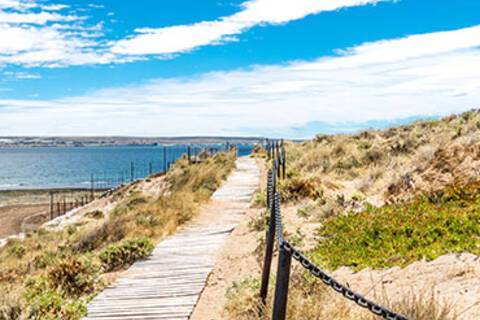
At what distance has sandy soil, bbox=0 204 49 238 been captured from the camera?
141 feet

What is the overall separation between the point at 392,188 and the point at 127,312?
8.73 m

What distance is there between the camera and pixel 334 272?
7172 mm

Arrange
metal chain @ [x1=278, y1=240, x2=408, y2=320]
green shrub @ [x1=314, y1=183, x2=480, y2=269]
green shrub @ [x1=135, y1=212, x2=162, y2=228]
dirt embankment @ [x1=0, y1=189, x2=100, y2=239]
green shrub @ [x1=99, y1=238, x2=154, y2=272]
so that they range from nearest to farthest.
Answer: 1. metal chain @ [x1=278, y1=240, x2=408, y2=320]
2. green shrub @ [x1=314, y1=183, x2=480, y2=269]
3. green shrub @ [x1=99, y1=238, x2=154, y2=272]
4. green shrub @ [x1=135, y1=212, x2=162, y2=228]
5. dirt embankment @ [x1=0, y1=189, x2=100, y2=239]

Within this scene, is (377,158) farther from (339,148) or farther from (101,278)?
(101,278)

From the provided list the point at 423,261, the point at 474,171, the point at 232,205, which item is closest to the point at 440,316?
the point at 423,261

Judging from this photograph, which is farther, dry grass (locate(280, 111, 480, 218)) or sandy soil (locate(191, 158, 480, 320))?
dry grass (locate(280, 111, 480, 218))

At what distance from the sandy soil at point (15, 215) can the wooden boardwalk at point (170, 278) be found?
110 feet

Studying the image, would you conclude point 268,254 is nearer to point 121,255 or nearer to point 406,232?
point 406,232

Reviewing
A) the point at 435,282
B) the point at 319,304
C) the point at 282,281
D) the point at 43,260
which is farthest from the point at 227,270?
the point at 43,260

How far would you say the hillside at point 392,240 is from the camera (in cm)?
512

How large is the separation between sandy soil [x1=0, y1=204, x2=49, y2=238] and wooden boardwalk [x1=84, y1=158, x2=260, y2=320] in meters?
33.7

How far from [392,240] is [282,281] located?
4.59m

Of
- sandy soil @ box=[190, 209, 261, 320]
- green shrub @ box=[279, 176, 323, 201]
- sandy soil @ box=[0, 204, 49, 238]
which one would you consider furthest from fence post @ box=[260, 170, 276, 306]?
sandy soil @ box=[0, 204, 49, 238]

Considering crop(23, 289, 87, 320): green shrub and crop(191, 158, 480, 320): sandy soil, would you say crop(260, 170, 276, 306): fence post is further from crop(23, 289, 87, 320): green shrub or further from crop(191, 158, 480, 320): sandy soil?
crop(23, 289, 87, 320): green shrub
